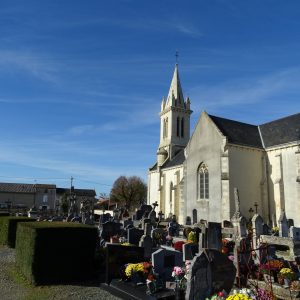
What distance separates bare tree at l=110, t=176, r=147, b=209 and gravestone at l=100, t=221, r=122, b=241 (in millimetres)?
48751

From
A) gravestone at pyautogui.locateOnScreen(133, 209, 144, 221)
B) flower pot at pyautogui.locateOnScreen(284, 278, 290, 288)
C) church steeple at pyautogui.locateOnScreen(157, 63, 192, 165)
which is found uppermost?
church steeple at pyautogui.locateOnScreen(157, 63, 192, 165)

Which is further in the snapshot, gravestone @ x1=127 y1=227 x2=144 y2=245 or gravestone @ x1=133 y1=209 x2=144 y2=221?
gravestone @ x1=133 y1=209 x2=144 y2=221

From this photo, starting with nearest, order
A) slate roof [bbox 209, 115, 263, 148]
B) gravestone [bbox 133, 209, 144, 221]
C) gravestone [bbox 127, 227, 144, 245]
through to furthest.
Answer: gravestone [bbox 127, 227, 144, 245] < gravestone [bbox 133, 209, 144, 221] < slate roof [bbox 209, 115, 263, 148]

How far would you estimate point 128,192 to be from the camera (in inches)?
2692

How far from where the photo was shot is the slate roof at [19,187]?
250ft

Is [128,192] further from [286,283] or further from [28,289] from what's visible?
[286,283]

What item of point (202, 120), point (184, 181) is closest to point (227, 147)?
point (202, 120)

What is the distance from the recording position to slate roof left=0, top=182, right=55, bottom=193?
76.3 metres

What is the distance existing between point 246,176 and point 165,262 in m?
19.6

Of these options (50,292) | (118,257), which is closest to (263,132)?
(118,257)

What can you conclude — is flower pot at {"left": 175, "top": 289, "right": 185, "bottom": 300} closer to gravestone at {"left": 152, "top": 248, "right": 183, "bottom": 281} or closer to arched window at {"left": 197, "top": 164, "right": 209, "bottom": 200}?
gravestone at {"left": 152, "top": 248, "right": 183, "bottom": 281}

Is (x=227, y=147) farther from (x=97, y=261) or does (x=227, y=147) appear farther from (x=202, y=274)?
(x=202, y=274)

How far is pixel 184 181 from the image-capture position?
32.1 m

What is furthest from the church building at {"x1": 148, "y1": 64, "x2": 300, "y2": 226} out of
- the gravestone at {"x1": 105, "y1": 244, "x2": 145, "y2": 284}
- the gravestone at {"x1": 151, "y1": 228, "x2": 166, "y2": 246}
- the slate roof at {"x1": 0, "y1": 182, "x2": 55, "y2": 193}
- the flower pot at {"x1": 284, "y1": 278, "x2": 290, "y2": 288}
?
the slate roof at {"x1": 0, "y1": 182, "x2": 55, "y2": 193}
